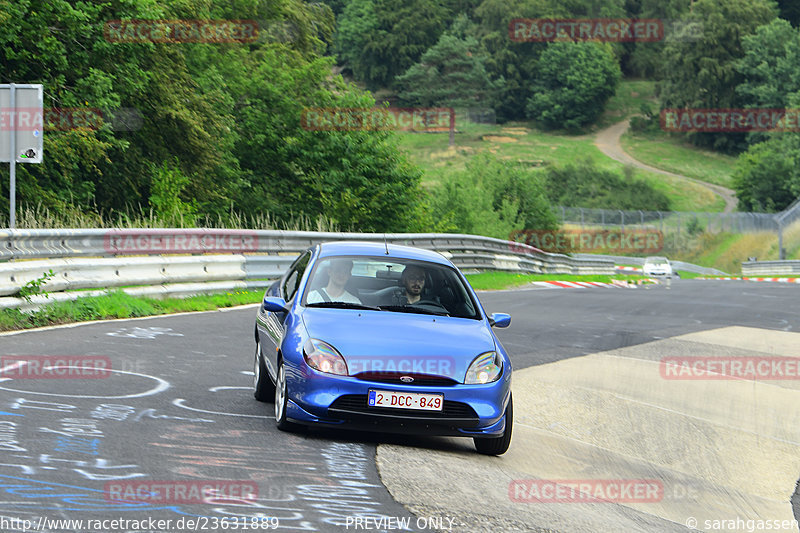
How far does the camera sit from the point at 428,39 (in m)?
150

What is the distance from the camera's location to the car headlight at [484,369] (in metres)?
7.72

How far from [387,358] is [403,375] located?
0.55 ft

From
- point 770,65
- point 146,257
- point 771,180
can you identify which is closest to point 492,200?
point 146,257

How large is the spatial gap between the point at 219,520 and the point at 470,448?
3.34 metres

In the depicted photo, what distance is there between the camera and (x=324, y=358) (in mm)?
7590

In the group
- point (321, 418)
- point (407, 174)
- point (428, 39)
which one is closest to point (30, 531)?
point (321, 418)

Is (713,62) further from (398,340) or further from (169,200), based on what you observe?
(398,340)

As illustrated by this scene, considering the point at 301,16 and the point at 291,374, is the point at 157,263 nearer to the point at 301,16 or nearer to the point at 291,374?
the point at 291,374

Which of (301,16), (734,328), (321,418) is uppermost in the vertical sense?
(301,16)

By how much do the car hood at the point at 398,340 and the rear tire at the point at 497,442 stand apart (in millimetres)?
558

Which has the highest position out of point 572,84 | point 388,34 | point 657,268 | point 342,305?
point 388,34

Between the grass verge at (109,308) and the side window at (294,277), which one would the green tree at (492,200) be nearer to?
the grass verge at (109,308)

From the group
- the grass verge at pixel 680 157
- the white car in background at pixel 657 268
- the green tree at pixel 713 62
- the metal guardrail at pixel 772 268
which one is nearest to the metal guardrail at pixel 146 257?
the white car in background at pixel 657 268

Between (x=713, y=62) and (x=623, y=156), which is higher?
(x=713, y=62)
